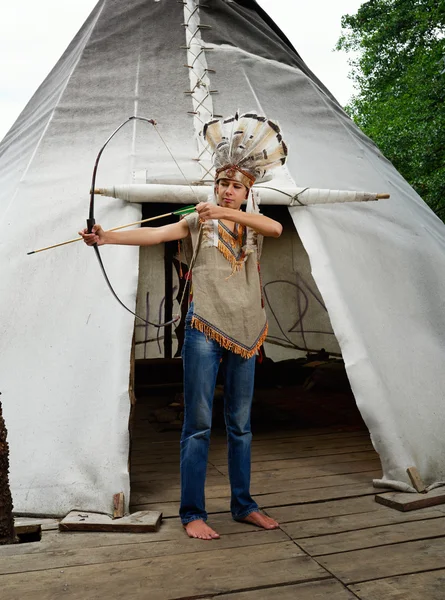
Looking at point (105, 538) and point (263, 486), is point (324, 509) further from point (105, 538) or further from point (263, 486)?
point (105, 538)

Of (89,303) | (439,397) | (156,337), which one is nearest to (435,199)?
(156,337)

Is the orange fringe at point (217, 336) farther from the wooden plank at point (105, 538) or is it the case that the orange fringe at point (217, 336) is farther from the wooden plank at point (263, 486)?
the wooden plank at point (263, 486)

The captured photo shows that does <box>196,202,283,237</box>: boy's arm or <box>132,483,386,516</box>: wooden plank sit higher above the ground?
<box>196,202,283,237</box>: boy's arm

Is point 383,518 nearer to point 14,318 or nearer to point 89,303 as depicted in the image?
point 89,303

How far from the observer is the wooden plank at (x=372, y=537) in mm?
2285

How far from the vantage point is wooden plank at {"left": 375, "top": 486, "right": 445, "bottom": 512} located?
106 inches

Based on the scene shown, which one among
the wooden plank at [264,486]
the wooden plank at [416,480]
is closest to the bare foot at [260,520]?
the wooden plank at [264,486]

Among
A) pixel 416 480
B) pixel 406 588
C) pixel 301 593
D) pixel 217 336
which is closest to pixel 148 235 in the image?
pixel 217 336

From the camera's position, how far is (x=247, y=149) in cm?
251

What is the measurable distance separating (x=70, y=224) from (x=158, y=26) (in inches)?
66.2

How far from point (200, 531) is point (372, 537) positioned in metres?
0.63

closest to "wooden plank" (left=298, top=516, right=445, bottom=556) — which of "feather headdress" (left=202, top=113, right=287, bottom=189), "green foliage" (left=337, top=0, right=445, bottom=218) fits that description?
"feather headdress" (left=202, top=113, right=287, bottom=189)

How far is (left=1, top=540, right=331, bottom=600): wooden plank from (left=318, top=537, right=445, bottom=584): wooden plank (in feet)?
0.23

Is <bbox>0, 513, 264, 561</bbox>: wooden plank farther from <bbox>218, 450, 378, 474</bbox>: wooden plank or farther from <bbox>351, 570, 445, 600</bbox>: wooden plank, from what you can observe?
<bbox>218, 450, 378, 474</bbox>: wooden plank
